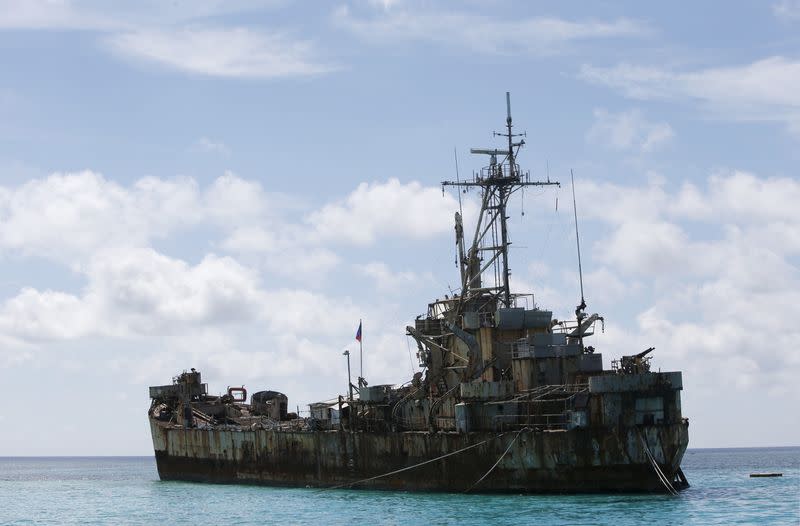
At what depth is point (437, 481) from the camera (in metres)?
47.6

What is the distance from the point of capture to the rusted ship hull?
139 feet

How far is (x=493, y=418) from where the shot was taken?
45844mm

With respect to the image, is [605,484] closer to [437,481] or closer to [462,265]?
[437,481]

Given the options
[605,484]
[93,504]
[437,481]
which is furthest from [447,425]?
[93,504]

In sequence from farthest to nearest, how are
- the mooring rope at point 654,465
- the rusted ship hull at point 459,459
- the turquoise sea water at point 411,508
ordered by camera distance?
the rusted ship hull at point 459,459, the mooring rope at point 654,465, the turquoise sea water at point 411,508

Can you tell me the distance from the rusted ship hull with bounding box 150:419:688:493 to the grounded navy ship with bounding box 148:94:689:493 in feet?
0.17

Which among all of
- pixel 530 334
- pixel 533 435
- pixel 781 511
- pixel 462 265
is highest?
pixel 462 265

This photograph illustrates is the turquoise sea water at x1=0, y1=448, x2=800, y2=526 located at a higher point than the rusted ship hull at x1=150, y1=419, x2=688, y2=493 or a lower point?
lower

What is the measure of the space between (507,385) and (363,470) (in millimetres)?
9988

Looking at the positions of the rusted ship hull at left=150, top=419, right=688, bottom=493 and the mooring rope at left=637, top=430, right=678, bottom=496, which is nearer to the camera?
the mooring rope at left=637, top=430, right=678, bottom=496

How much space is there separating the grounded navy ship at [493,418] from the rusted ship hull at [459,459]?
53 mm

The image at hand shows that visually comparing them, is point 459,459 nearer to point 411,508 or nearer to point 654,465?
point 411,508

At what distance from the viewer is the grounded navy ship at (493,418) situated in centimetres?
4272

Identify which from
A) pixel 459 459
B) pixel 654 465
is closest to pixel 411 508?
pixel 459 459
